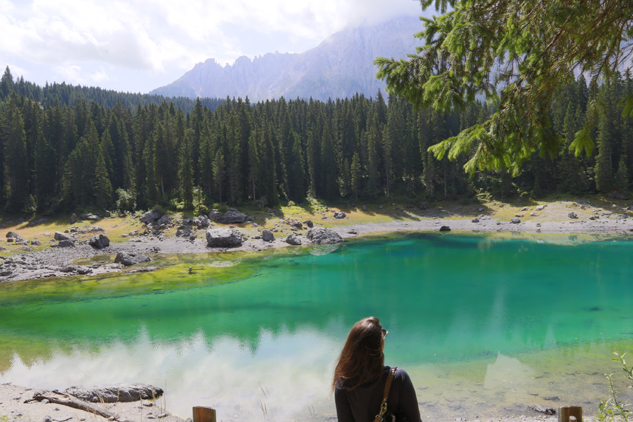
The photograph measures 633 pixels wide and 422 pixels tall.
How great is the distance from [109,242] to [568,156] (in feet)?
221

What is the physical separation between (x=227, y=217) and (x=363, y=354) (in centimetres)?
5021

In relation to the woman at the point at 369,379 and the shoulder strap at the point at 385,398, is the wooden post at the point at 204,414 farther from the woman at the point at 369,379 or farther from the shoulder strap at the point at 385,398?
the shoulder strap at the point at 385,398

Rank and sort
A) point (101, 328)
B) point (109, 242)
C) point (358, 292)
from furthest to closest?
point (109, 242) < point (358, 292) < point (101, 328)

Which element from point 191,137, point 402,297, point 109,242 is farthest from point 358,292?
point 191,137

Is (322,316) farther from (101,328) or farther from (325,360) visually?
(101,328)

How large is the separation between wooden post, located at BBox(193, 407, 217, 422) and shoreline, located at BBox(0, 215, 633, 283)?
27.9 metres

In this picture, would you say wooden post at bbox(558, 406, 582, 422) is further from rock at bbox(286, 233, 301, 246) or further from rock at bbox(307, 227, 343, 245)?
rock at bbox(307, 227, 343, 245)

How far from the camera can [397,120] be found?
7631 centimetres

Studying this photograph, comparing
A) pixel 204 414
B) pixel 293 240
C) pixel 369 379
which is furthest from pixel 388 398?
pixel 293 240

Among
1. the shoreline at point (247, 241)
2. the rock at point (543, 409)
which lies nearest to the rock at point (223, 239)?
the shoreline at point (247, 241)

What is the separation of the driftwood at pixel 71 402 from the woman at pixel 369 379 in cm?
687

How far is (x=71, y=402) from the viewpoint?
8.16 m

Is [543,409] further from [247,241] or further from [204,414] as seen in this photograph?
[247,241]

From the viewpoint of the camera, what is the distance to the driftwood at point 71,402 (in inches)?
298
